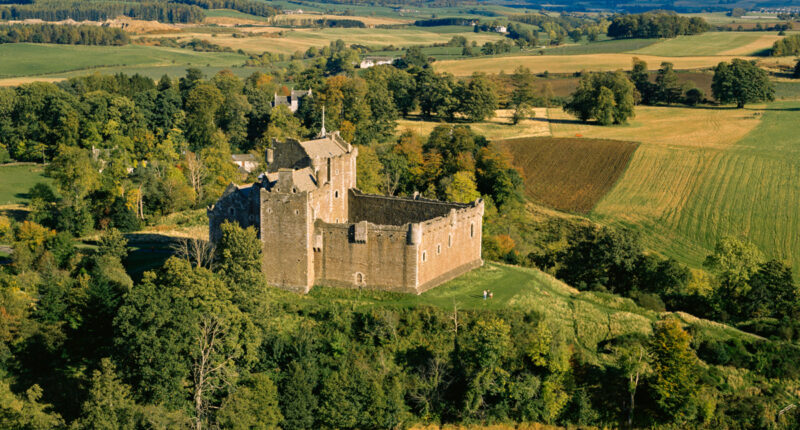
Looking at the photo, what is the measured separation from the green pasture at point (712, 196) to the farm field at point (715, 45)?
56449 millimetres

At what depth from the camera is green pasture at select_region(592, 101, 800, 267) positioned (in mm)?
75000

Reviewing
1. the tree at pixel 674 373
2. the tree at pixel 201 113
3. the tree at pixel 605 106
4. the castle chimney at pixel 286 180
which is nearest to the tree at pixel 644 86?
the tree at pixel 605 106

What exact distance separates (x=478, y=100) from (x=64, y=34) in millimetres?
112790

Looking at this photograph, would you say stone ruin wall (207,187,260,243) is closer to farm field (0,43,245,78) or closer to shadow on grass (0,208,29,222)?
shadow on grass (0,208,29,222)

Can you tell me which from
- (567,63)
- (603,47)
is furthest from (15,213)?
(603,47)

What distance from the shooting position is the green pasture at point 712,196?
75.0m

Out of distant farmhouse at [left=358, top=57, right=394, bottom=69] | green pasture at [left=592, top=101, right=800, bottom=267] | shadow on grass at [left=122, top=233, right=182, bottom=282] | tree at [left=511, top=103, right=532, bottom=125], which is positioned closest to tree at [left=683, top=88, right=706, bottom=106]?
green pasture at [left=592, top=101, right=800, bottom=267]

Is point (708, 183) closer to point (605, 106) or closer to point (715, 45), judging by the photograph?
point (605, 106)

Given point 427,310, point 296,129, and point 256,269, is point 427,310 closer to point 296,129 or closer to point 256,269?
point 256,269

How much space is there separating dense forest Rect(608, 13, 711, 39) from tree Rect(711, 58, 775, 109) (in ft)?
193

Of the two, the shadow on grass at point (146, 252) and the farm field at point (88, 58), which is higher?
the farm field at point (88, 58)

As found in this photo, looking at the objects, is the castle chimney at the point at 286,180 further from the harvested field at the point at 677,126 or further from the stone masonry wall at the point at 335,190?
the harvested field at the point at 677,126

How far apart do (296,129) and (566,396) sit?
66.7m

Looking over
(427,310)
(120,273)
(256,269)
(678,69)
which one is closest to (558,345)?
(427,310)
